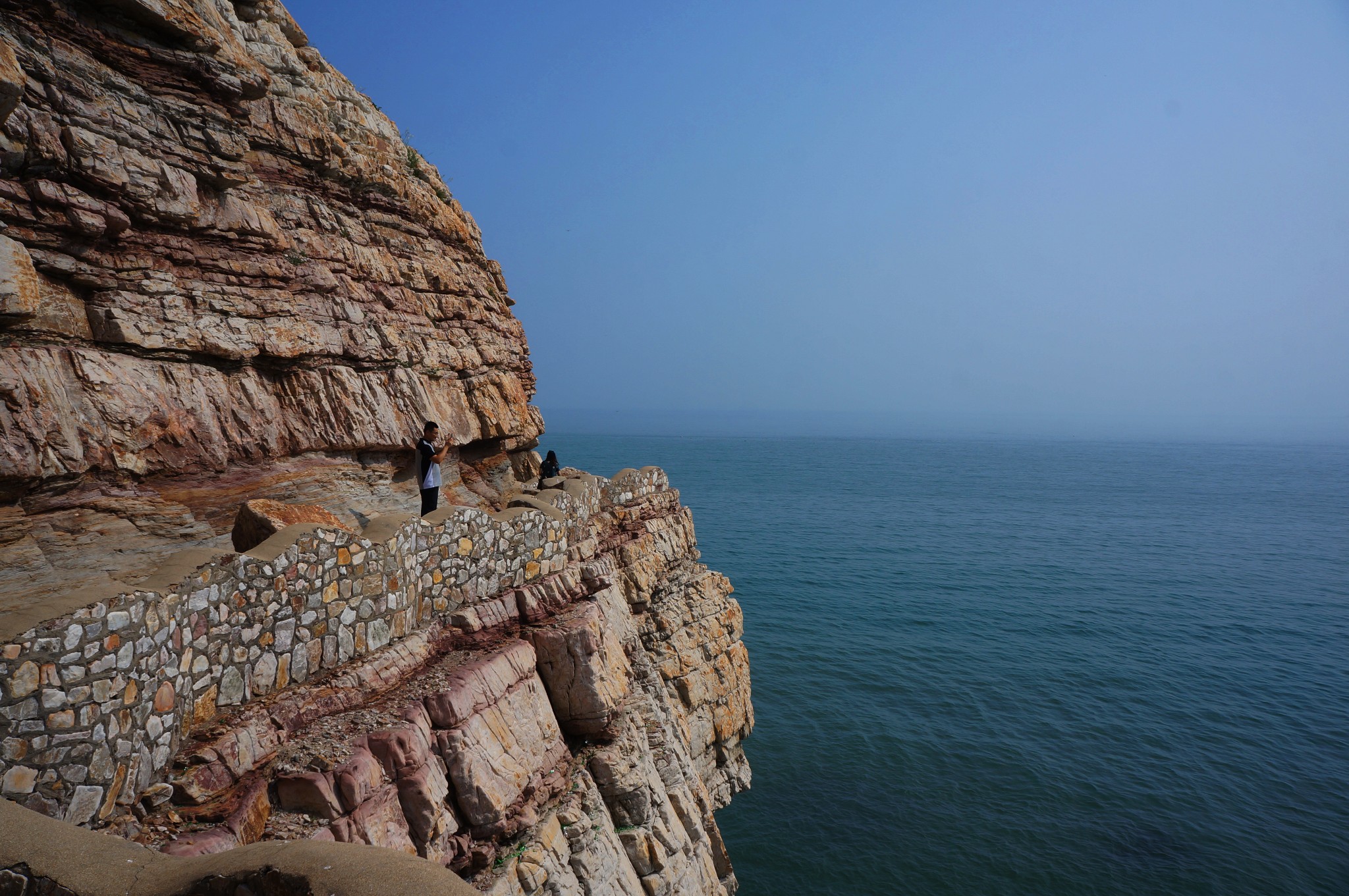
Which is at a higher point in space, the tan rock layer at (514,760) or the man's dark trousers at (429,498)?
the man's dark trousers at (429,498)

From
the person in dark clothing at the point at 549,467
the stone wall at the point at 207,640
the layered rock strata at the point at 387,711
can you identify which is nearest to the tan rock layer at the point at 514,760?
the layered rock strata at the point at 387,711

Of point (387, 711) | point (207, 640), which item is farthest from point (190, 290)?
point (387, 711)

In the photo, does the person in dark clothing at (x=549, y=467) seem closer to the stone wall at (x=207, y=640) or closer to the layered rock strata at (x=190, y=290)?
the layered rock strata at (x=190, y=290)

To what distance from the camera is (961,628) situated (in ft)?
133

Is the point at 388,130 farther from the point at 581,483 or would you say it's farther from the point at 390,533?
the point at 390,533

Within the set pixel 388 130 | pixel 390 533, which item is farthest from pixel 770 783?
pixel 388 130

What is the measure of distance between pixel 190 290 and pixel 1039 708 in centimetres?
3240

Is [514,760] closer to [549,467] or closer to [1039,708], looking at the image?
[549,467]

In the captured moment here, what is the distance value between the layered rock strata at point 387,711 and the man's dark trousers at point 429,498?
5.82 feet

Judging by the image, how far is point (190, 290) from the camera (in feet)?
41.6

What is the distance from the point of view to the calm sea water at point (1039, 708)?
20.8 meters

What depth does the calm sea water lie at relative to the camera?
2077cm

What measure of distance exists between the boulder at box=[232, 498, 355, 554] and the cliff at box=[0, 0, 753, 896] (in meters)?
0.35

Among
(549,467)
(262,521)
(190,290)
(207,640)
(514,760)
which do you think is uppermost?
(190,290)
